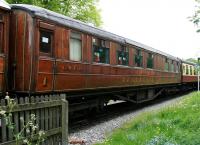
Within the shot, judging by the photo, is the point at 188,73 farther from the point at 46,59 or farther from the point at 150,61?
the point at 46,59

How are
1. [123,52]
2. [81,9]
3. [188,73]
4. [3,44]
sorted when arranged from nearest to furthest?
[3,44] → [123,52] → [188,73] → [81,9]

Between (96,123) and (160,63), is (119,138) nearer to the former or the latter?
(96,123)

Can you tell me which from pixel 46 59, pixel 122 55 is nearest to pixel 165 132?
pixel 46 59

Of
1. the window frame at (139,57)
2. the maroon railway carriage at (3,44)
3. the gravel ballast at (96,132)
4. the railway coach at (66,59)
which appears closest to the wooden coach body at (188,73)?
the window frame at (139,57)

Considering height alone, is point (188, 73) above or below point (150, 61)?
below

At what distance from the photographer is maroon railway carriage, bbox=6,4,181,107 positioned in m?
10.2

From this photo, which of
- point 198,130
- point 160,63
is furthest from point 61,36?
point 160,63

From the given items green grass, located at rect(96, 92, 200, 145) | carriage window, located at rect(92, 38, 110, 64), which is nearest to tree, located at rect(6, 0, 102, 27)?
carriage window, located at rect(92, 38, 110, 64)

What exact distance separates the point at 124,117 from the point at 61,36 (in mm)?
5658

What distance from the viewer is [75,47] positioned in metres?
12.4

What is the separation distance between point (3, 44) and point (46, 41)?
1.44 m

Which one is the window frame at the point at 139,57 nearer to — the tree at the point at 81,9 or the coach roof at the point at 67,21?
the coach roof at the point at 67,21

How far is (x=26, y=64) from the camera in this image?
10.1 m

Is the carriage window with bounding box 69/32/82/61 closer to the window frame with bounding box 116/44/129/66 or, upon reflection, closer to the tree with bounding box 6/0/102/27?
the window frame with bounding box 116/44/129/66
